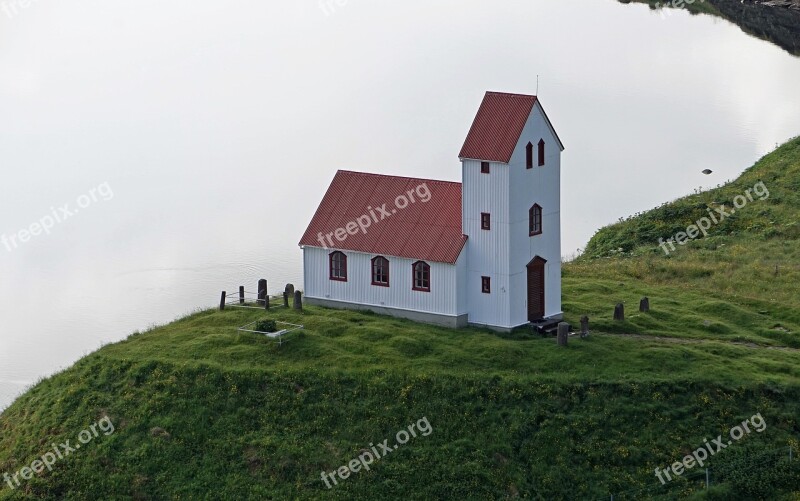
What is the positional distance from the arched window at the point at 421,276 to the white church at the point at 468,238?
38 millimetres

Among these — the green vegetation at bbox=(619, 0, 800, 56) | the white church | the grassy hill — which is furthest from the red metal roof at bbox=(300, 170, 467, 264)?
the green vegetation at bbox=(619, 0, 800, 56)

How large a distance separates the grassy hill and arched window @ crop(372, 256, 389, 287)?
1.50 meters

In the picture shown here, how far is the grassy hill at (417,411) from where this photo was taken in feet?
135

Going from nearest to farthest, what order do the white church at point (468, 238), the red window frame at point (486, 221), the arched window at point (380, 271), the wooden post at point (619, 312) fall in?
1. the white church at point (468, 238)
2. the red window frame at point (486, 221)
3. the wooden post at point (619, 312)
4. the arched window at point (380, 271)

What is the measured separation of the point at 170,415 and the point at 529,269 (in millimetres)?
14454

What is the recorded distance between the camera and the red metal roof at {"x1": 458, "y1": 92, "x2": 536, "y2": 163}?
1881 inches

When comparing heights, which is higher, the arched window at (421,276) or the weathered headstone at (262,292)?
the arched window at (421,276)

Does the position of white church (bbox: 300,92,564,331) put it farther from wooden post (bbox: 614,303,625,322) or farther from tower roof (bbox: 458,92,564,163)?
wooden post (bbox: 614,303,625,322)

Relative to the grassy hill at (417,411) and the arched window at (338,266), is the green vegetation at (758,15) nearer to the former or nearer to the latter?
the arched window at (338,266)

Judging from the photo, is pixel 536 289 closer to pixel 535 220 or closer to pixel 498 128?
pixel 535 220

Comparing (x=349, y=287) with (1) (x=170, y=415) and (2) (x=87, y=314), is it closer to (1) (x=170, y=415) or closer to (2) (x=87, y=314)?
(1) (x=170, y=415)

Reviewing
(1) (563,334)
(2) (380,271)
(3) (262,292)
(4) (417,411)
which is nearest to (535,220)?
(1) (563,334)

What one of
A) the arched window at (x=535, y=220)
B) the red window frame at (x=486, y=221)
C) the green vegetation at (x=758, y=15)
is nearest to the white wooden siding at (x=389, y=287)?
the red window frame at (x=486, y=221)

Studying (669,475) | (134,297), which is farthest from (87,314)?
(669,475)
